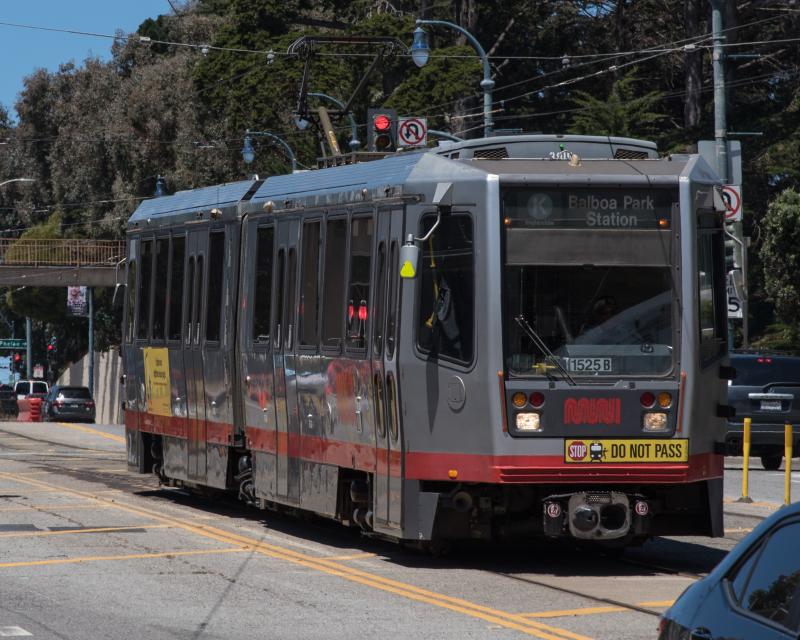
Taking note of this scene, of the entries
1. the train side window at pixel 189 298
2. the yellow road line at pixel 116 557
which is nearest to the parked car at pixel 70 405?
the train side window at pixel 189 298

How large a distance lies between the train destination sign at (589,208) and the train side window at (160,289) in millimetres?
7500

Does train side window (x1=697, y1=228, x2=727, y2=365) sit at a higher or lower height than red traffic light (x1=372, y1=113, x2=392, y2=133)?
lower

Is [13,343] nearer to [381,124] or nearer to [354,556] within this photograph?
[381,124]

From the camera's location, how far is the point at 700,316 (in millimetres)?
13070

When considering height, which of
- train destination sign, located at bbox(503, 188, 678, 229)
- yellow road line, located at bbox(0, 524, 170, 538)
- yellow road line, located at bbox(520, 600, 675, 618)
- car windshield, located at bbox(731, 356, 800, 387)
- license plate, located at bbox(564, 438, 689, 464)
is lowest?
yellow road line, located at bbox(520, 600, 675, 618)

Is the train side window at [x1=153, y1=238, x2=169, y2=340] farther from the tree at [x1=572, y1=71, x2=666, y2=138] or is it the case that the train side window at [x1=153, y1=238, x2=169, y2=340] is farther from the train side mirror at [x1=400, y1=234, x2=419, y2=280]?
the tree at [x1=572, y1=71, x2=666, y2=138]

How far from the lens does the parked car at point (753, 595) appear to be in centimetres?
495

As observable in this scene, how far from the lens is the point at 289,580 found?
12516mm

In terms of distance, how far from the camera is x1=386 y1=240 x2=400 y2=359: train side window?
43.8ft

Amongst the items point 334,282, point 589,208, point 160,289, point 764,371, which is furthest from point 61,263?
point 589,208

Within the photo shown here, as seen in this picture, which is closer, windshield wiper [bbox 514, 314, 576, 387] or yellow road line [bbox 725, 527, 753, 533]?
windshield wiper [bbox 514, 314, 576, 387]

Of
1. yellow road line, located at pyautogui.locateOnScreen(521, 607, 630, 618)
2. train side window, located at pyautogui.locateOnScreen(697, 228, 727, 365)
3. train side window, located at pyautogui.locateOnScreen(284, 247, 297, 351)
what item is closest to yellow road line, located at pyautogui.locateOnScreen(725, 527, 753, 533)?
train side window, located at pyautogui.locateOnScreen(697, 228, 727, 365)

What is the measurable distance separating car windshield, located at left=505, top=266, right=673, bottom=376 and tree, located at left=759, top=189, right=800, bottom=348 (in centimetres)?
2421

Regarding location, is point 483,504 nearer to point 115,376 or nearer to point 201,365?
point 201,365
